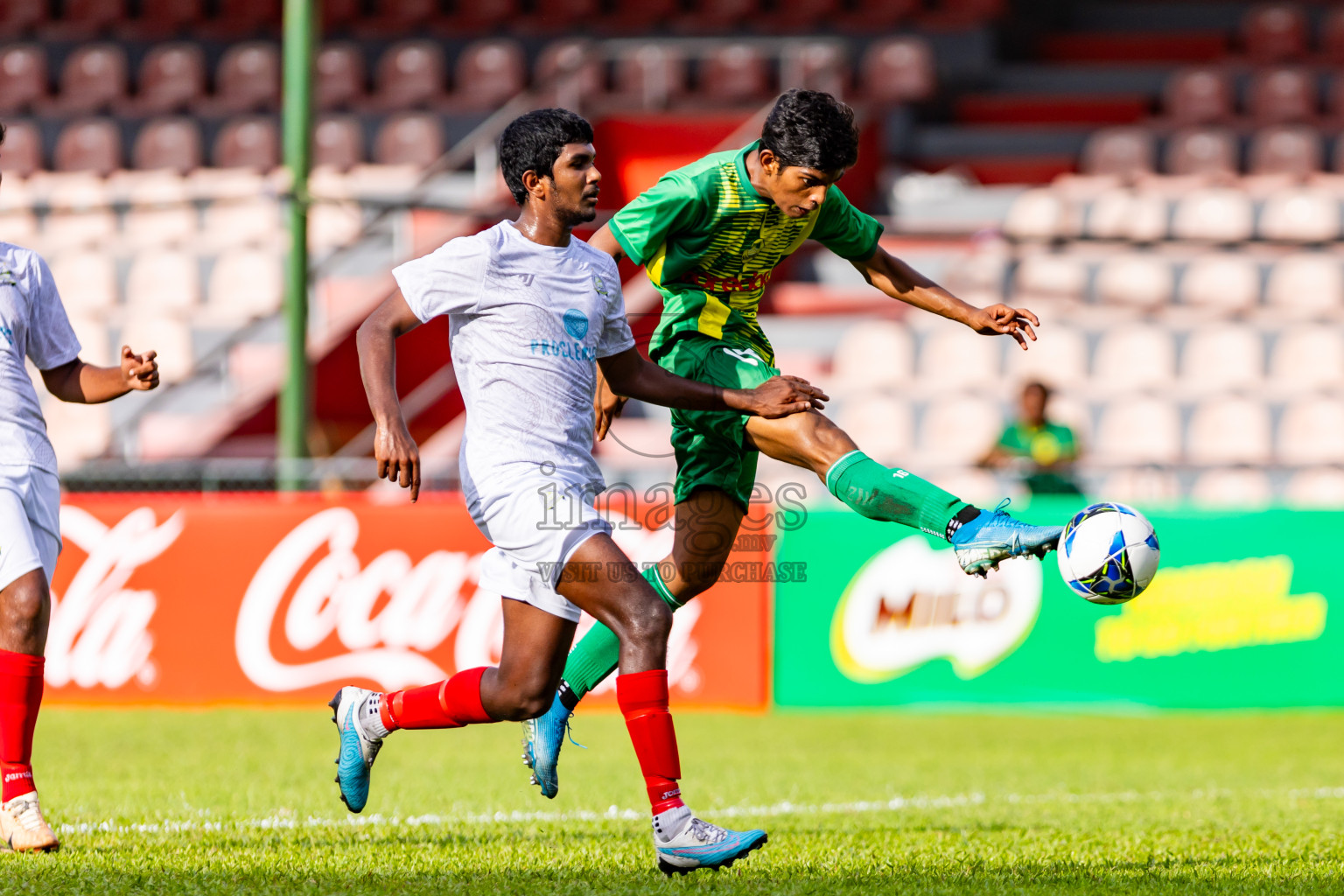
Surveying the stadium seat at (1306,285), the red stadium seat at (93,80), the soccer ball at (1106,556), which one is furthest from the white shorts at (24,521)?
the red stadium seat at (93,80)

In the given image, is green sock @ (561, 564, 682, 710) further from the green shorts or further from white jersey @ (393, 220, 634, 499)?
white jersey @ (393, 220, 634, 499)

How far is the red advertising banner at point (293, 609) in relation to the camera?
10086mm

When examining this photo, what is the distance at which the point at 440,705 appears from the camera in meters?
5.01

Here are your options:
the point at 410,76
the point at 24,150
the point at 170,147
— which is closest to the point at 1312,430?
the point at 410,76

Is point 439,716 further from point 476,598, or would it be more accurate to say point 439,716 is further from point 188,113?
point 188,113

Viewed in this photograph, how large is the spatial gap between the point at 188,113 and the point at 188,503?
9496 millimetres

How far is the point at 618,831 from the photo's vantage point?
5.67 meters

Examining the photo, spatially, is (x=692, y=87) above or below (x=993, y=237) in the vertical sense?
above

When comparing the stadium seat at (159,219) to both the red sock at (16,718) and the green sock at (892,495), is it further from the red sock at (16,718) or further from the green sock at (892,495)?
the green sock at (892,495)

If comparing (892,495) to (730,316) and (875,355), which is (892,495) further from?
(875,355)

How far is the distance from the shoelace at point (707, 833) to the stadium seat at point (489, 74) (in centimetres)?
1421

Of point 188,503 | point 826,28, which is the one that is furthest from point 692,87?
point 188,503

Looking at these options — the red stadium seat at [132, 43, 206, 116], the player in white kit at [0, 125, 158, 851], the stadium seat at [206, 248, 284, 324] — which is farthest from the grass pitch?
the red stadium seat at [132, 43, 206, 116]

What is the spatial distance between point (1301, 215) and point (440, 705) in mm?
11977
